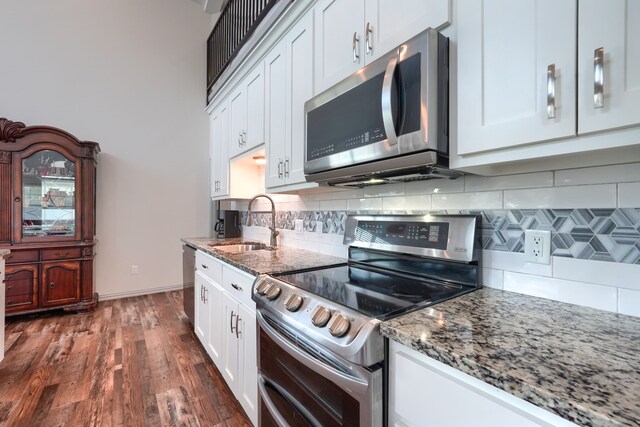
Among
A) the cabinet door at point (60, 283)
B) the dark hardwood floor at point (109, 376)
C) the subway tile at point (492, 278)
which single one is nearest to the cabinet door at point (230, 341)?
the dark hardwood floor at point (109, 376)

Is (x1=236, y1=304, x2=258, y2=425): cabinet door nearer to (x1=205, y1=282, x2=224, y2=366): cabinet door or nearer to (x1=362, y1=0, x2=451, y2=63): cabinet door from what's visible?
(x1=205, y1=282, x2=224, y2=366): cabinet door

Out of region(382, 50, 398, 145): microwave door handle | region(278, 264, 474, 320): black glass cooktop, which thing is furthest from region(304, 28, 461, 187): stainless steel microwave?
region(278, 264, 474, 320): black glass cooktop

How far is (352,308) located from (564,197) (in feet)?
2.61

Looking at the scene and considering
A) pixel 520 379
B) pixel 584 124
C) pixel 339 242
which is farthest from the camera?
pixel 339 242

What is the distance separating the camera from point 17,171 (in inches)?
116

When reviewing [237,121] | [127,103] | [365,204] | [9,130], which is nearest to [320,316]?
[365,204]

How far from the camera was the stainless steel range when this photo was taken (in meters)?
0.79

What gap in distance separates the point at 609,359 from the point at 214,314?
202 centimetres

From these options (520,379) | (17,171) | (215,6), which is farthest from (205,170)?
(520,379)

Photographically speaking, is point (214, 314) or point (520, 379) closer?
point (520, 379)

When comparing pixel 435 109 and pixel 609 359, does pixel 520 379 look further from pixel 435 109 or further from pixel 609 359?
pixel 435 109

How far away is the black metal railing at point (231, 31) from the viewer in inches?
102

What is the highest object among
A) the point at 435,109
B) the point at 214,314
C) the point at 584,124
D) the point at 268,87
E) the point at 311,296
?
the point at 268,87

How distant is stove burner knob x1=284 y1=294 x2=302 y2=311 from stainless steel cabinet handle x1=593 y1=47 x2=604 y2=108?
0.98 metres
